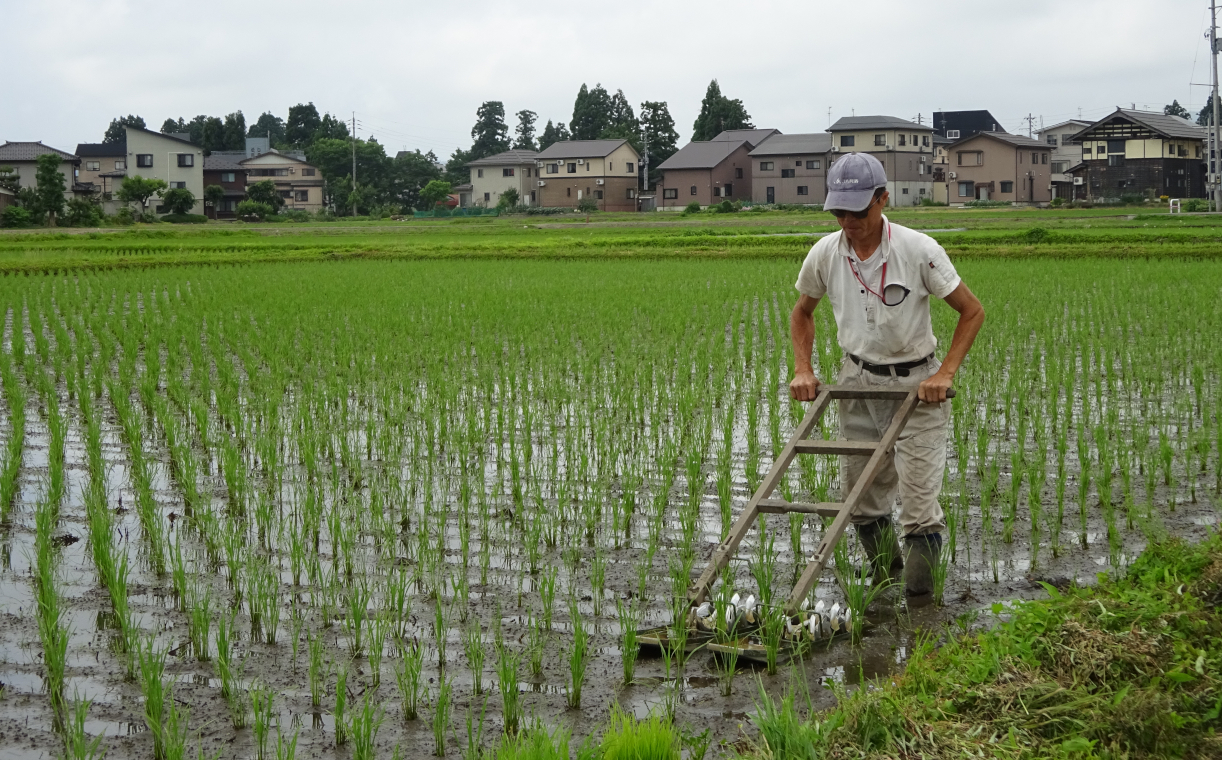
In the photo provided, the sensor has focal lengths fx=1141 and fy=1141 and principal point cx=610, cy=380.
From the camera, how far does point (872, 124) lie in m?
47.1

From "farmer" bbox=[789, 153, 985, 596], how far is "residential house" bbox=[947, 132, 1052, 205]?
46996mm

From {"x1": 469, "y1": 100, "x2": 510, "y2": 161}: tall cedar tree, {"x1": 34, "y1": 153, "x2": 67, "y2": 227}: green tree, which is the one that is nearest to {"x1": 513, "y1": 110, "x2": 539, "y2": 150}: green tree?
{"x1": 469, "y1": 100, "x2": 510, "y2": 161}: tall cedar tree

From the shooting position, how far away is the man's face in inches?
131

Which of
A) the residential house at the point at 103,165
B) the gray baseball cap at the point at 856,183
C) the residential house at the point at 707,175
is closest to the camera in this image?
the gray baseball cap at the point at 856,183

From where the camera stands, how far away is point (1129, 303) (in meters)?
11.5

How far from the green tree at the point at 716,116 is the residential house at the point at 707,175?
9.34 metres

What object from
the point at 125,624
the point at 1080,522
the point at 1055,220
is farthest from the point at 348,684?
the point at 1055,220

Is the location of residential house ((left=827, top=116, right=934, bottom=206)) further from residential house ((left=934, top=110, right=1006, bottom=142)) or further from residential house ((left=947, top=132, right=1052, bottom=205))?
residential house ((left=934, top=110, right=1006, bottom=142))

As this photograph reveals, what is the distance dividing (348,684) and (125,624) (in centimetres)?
66

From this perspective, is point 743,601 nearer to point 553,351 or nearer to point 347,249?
point 553,351

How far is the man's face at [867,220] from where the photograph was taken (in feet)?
10.9

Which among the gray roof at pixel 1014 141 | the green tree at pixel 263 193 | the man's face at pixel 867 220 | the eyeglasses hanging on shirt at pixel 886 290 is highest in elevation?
the gray roof at pixel 1014 141

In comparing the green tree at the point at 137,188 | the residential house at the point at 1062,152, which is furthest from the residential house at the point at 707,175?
the green tree at the point at 137,188

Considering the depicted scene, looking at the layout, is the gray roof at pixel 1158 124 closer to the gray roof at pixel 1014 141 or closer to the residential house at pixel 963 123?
the gray roof at pixel 1014 141
